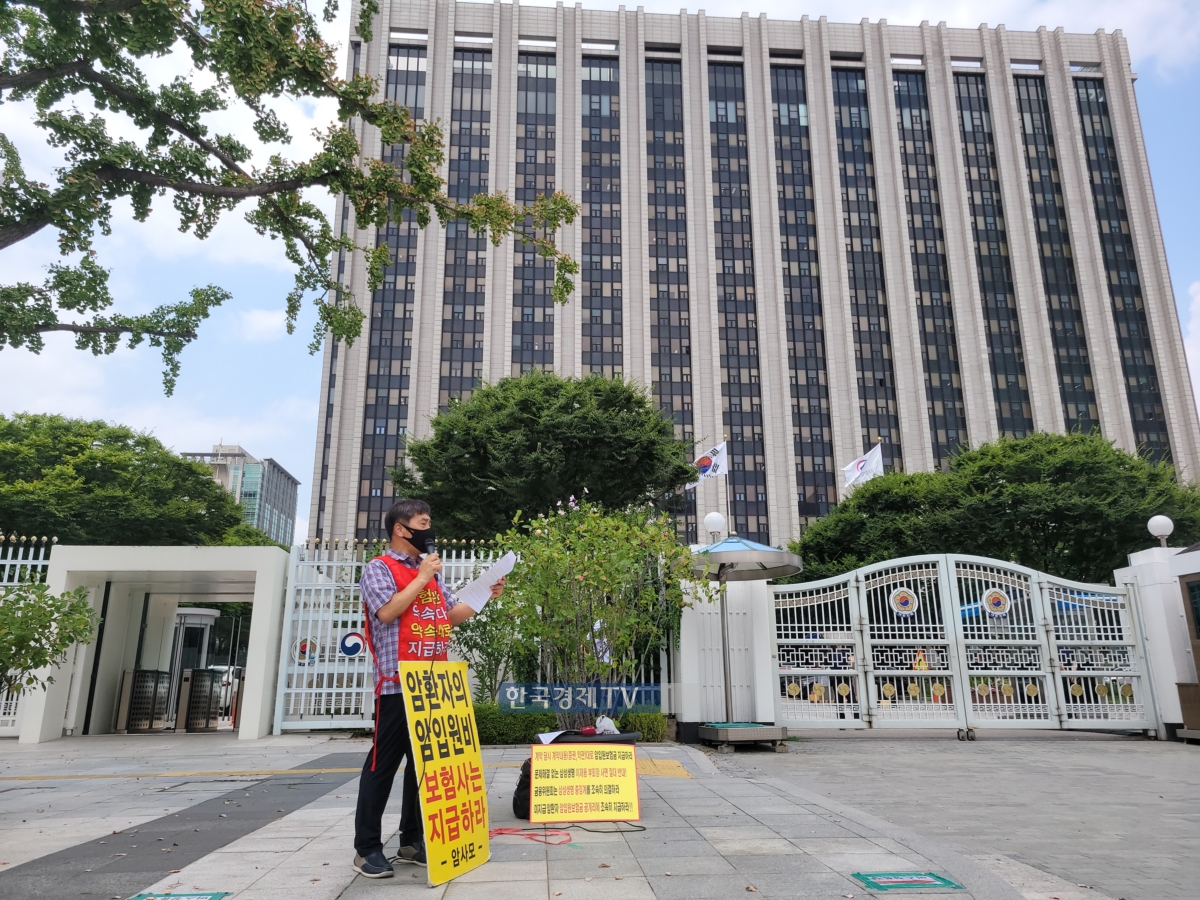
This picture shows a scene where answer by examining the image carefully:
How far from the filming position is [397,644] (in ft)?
12.7

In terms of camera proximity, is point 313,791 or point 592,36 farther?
point 592,36

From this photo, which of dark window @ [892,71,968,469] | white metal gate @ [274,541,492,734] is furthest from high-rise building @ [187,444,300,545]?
white metal gate @ [274,541,492,734]

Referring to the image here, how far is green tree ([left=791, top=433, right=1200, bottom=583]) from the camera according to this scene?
86.7ft

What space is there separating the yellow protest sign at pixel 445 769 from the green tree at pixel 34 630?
4100 millimetres

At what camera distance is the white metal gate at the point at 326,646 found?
11.9 m

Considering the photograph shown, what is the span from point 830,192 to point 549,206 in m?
54.0

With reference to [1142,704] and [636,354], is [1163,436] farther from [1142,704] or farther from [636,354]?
[1142,704]

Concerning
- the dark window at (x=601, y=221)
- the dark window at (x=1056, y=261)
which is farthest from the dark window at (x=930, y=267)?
the dark window at (x=601, y=221)

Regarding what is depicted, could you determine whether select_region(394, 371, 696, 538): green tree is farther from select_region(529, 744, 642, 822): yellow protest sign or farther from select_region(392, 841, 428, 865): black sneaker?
select_region(392, 841, 428, 865): black sneaker

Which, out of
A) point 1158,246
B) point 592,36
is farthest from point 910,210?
point 592,36

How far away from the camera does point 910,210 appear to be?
58781 millimetres

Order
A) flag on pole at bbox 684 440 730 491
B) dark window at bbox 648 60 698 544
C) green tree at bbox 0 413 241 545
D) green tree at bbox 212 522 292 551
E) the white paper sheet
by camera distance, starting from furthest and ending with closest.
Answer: dark window at bbox 648 60 698 544 < green tree at bbox 212 522 292 551 < green tree at bbox 0 413 241 545 < flag on pole at bbox 684 440 730 491 < the white paper sheet

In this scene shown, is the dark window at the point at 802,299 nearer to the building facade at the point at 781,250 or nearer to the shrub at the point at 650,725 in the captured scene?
the building facade at the point at 781,250

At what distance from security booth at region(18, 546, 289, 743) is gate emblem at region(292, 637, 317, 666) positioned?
319 mm
